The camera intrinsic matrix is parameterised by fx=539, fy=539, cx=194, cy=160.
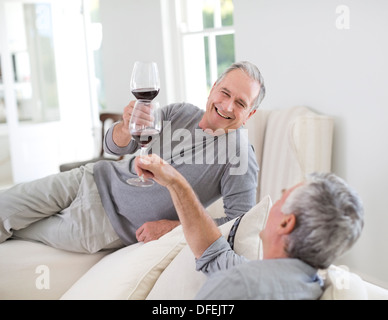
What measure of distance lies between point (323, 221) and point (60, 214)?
4.37 feet

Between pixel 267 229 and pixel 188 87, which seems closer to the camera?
pixel 267 229

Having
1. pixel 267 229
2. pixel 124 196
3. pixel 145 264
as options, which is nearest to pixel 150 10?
pixel 124 196

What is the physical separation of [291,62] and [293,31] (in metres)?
0.18

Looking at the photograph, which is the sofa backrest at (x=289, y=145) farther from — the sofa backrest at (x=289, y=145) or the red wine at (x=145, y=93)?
the red wine at (x=145, y=93)

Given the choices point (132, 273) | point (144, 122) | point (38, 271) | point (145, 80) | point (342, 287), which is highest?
point (145, 80)

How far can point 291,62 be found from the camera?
317cm

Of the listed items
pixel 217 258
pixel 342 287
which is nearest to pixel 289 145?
pixel 217 258

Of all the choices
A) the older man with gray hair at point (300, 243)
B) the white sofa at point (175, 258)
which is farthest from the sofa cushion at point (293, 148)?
the older man with gray hair at point (300, 243)

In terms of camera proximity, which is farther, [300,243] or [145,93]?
[145,93]

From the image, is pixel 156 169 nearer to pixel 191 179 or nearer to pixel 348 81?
pixel 191 179

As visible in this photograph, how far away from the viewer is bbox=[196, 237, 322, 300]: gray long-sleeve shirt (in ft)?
3.57

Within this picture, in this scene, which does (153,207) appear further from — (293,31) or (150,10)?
(150,10)

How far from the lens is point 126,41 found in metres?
4.93
